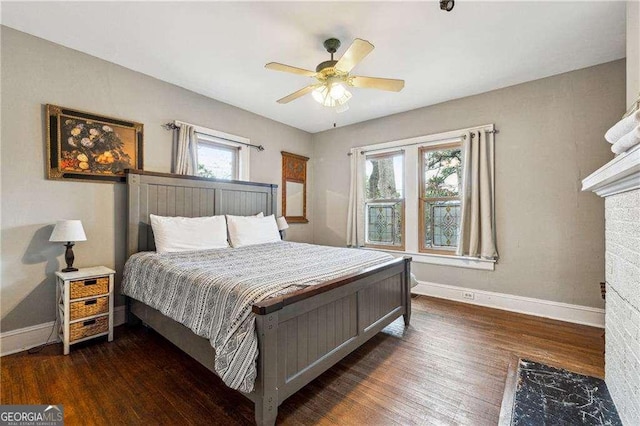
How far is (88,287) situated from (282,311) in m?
1.99

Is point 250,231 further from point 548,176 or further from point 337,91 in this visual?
point 548,176

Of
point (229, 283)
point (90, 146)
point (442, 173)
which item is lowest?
point (229, 283)

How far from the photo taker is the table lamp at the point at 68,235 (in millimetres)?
2340

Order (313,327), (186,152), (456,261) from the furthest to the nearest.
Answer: (456,261), (186,152), (313,327)

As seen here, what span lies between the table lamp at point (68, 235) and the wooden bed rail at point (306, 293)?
200 centimetres

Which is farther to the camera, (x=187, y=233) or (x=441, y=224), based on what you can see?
(x=441, y=224)

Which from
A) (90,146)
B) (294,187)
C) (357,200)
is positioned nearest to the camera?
(90,146)

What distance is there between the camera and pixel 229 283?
1.73 metres

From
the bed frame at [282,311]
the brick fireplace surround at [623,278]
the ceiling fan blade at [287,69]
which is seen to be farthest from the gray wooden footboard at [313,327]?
the ceiling fan blade at [287,69]

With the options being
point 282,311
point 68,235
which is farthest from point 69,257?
point 282,311

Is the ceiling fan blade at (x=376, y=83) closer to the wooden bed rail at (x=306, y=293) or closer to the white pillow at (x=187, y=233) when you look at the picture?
the wooden bed rail at (x=306, y=293)

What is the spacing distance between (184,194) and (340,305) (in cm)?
236

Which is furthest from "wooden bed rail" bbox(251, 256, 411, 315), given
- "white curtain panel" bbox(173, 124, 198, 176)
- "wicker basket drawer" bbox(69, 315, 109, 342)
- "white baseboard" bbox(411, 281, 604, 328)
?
"white curtain panel" bbox(173, 124, 198, 176)

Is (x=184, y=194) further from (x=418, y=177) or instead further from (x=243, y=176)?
(x=418, y=177)
